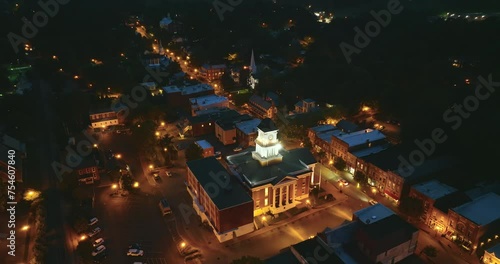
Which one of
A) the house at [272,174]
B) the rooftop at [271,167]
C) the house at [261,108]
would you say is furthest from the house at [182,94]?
the house at [272,174]

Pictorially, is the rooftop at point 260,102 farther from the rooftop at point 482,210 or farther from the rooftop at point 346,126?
the rooftop at point 482,210

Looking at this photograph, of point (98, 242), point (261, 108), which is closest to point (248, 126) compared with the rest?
point (261, 108)

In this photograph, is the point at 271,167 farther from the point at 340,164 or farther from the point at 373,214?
the point at 373,214

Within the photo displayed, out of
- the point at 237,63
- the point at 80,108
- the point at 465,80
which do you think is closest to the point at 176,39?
the point at 237,63

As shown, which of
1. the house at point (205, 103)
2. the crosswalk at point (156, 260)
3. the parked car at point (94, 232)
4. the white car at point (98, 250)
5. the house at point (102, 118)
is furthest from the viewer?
the house at point (205, 103)

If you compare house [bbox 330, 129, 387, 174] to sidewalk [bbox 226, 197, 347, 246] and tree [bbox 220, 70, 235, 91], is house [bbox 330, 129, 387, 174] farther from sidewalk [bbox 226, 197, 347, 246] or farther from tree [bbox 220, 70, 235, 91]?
tree [bbox 220, 70, 235, 91]
